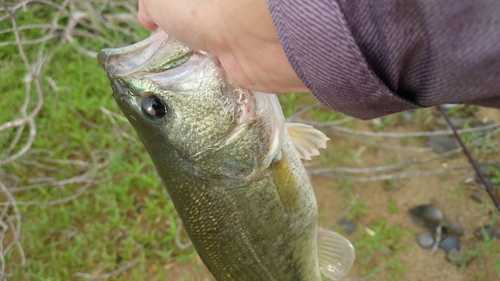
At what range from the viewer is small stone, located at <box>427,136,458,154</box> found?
3182 mm

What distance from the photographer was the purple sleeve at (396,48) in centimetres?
70

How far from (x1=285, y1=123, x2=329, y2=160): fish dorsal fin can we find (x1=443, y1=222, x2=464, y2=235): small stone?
1784 millimetres

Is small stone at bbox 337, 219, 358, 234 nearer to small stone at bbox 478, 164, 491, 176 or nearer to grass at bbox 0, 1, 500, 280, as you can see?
grass at bbox 0, 1, 500, 280

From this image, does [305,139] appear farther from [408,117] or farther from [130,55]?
[408,117]

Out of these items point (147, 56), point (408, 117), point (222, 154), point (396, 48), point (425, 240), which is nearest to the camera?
point (396, 48)

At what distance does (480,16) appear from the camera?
0.69 metres

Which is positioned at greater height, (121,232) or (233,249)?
(233,249)

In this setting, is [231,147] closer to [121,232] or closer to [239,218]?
[239,218]

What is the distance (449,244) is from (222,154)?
2224 mm

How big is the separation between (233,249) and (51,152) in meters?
2.65

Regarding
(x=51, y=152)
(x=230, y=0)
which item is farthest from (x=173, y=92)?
(x=51, y=152)

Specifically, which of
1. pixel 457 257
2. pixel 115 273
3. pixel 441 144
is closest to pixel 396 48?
pixel 457 257

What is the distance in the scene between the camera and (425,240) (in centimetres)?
285

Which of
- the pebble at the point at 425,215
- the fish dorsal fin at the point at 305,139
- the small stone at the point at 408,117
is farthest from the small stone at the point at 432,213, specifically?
the fish dorsal fin at the point at 305,139
